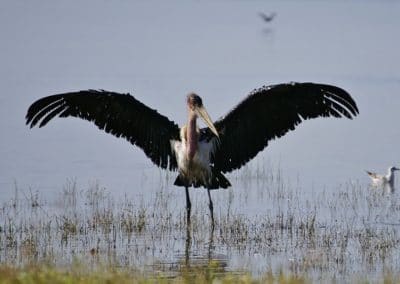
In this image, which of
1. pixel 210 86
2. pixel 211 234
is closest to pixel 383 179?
pixel 211 234

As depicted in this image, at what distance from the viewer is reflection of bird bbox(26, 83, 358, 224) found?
13906 millimetres

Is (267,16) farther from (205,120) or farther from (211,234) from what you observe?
(211,234)

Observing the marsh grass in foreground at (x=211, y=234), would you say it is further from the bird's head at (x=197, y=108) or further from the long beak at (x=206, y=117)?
the bird's head at (x=197, y=108)

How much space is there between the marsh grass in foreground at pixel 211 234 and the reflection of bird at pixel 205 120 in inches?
28.9

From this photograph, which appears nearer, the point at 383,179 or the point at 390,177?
the point at 383,179

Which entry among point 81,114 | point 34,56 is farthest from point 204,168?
point 34,56

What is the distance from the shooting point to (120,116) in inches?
563

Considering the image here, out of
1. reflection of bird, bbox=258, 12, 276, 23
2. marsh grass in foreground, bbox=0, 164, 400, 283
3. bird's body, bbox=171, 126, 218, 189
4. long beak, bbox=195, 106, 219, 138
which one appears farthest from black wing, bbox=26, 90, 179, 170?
reflection of bird, bbox=258, 12, 276, 23

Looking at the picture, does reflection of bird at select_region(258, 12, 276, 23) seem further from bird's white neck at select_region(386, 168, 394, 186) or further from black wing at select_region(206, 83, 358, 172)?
black wing at select_region(206, 83, 358, 172)

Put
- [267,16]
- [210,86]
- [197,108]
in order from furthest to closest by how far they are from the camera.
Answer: [267,16], [210,86], [197,108]

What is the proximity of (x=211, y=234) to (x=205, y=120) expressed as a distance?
161cm

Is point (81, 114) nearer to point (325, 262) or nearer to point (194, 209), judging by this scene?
point (194, 209)

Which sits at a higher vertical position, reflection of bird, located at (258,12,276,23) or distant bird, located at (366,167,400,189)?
reflection of bird, located at (258,12,276,23)

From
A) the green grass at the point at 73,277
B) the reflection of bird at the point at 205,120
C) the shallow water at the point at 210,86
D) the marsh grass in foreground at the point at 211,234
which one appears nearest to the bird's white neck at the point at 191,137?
the reflection of bird at the point at 205,120
